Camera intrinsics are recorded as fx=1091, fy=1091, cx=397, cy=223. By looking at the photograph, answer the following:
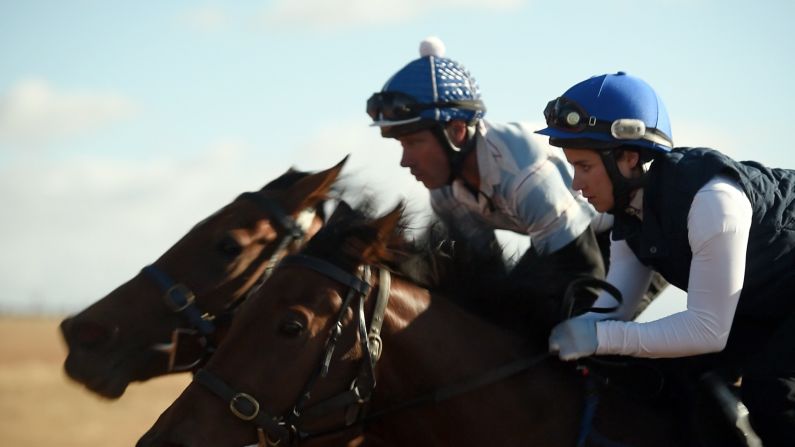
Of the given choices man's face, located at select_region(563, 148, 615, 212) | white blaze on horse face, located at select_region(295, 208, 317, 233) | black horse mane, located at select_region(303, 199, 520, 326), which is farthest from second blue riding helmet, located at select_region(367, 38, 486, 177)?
man's face, located at select_region(563, 148, 615, 212)

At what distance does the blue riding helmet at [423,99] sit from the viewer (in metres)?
5.43

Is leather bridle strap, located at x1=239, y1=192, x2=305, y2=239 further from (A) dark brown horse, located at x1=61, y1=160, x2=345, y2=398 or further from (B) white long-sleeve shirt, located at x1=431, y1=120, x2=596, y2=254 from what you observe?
(B) white long-sleeve shirt, located at x1=431, y1=120, x2=596, y2=254

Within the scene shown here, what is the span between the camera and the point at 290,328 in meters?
3.56

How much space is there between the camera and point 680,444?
12.5 feet

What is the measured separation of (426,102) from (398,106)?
147 mm

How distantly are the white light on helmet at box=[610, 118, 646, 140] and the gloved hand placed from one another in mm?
665

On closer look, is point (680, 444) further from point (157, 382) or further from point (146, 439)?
point (157, 382)

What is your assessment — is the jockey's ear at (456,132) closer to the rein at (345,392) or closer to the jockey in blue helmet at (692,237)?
the jockey in blue helmet at (692,237)

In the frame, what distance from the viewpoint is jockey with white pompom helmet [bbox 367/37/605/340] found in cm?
518

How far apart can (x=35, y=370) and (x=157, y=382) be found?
3261 mm

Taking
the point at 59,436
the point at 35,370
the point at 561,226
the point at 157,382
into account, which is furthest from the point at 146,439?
the point at 35,370

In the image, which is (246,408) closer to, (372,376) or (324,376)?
(324,376)

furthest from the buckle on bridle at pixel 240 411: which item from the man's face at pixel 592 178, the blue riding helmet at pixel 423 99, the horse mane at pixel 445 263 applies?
the blue riding helmet at pixel 423 99

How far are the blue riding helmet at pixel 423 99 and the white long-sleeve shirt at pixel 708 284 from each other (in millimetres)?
2025
